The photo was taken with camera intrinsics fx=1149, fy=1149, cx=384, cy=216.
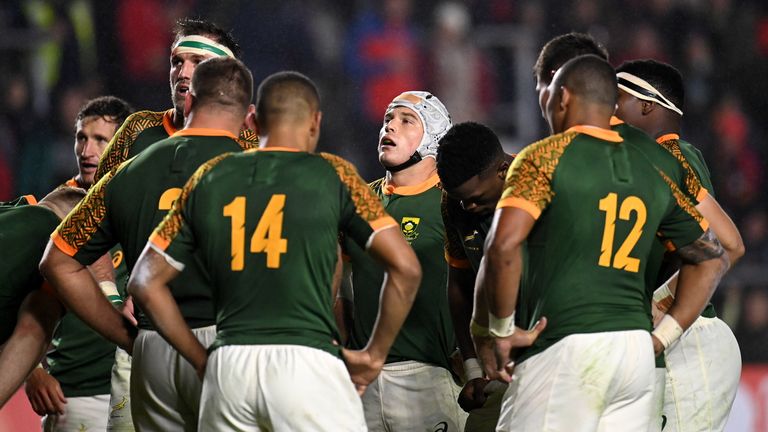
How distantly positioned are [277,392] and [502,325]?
0.88 meters

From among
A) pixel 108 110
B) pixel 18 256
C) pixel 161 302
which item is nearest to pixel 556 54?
pixel 161 302

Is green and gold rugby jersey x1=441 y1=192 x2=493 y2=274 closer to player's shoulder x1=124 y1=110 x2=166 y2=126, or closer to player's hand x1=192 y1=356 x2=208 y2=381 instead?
player's shoulder x1=124 y1=110 x2=166 y2=126

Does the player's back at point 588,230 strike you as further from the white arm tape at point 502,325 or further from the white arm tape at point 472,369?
the white arm tape at point 472,369

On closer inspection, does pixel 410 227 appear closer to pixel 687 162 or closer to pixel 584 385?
pixel 687 162

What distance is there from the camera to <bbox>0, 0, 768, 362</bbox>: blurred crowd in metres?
10.3

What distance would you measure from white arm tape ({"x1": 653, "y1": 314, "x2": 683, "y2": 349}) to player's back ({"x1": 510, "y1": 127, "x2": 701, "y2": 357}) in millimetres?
266

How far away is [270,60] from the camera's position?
10.7m

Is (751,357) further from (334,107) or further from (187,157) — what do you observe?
(187,157)

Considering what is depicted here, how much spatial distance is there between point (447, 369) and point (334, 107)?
5.46m

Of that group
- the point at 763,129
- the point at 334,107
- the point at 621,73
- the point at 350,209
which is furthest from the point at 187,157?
the point at 763,129

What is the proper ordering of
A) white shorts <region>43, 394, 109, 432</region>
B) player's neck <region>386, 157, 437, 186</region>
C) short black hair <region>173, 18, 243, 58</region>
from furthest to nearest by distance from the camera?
white shorts <region>43, 394, 109, 432</region> < player's neck <region>386, 157, 437, 186</region> < short black hair <region>173, 18, 243, 58</region>

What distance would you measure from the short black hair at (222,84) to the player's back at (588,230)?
1146 mm

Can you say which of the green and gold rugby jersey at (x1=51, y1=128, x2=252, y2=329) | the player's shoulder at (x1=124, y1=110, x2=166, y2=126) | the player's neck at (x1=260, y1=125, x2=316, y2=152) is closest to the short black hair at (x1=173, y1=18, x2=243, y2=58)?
the player's shoulder at (x1=124, y1=110, x2=166, y2=126)

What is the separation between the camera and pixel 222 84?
4461 mm
